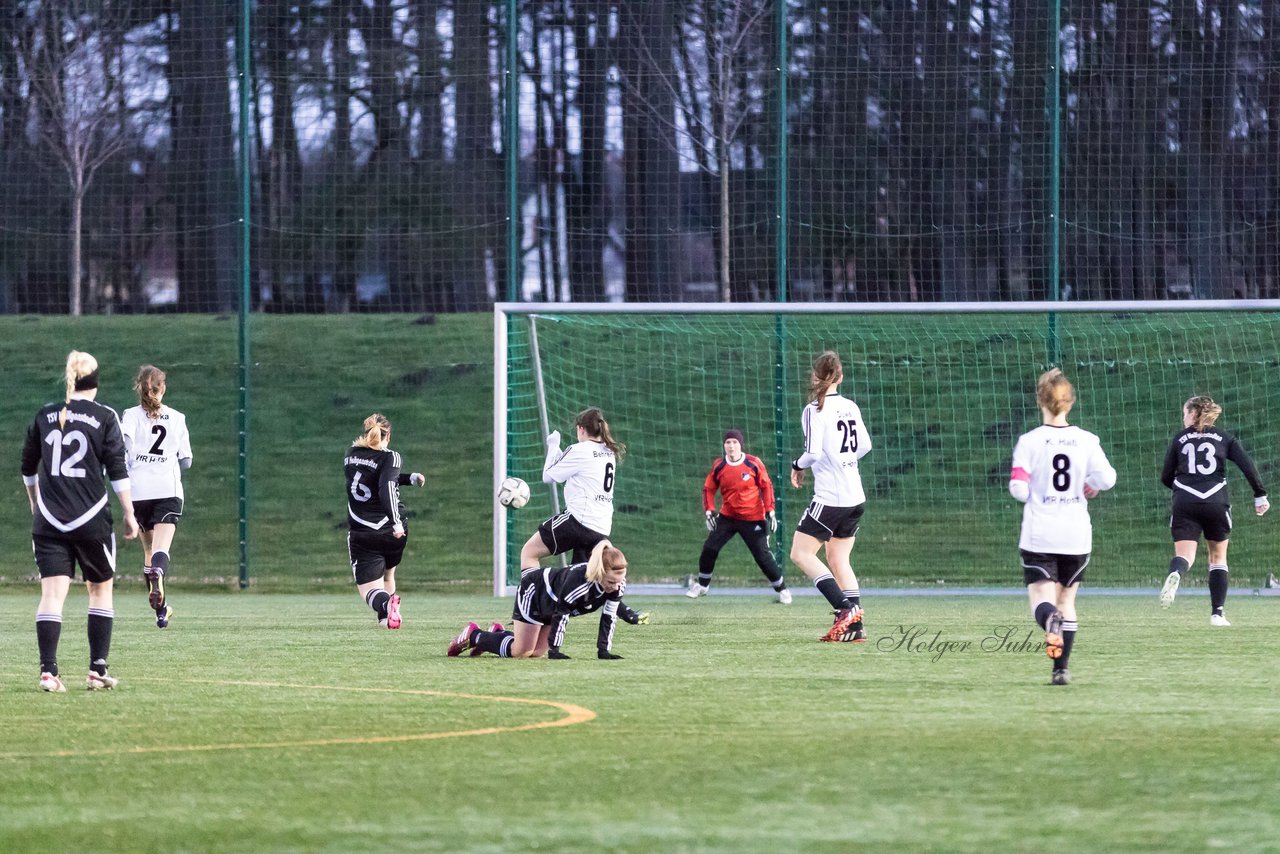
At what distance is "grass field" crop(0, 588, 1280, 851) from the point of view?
5320 millimetres

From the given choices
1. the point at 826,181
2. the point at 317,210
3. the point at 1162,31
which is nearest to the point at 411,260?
the point at 317,210

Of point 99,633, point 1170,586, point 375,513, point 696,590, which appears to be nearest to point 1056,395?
point 99,633

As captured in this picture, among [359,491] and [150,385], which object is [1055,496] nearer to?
[359,491]

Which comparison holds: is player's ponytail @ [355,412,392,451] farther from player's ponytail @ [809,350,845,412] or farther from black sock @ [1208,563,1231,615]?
black sock @ [1208,563,1231,615]

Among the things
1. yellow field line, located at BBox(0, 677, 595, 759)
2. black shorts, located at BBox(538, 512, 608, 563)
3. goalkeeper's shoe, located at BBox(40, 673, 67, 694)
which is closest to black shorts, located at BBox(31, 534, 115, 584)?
goalkeeper's shoe, located at BBox(40, 673, 67, 694)

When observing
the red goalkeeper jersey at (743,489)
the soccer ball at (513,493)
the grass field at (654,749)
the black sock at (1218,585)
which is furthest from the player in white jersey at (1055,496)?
the red goalkeeper jersey at (743,489)

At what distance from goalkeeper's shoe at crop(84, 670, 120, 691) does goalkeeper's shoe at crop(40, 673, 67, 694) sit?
137mm

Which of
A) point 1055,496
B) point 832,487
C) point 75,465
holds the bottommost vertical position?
point 832,487

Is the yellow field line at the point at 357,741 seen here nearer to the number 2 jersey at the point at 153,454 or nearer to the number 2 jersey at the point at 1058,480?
the number 2 jersey at the point at 1058,480

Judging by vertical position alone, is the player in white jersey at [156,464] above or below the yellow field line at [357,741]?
above

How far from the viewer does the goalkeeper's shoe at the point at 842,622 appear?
1216 cm

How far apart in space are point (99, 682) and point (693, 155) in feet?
41.9

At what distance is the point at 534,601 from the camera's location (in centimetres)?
1098

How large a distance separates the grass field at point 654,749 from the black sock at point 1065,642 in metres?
0.16
